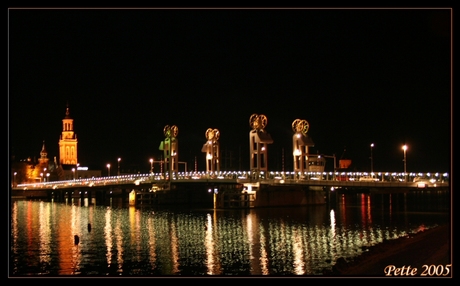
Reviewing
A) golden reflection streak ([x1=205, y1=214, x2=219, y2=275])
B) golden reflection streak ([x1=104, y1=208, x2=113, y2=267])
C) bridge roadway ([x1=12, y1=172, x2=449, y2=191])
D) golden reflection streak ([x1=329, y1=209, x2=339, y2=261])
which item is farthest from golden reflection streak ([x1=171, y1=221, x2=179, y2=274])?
bridge roadway ([x1=12, y1=172, x2=449, y2=191])

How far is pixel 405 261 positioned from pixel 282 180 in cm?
5860

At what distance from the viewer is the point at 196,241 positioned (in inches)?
2382

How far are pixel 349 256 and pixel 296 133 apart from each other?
193 feet

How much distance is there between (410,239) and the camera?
5200 cm

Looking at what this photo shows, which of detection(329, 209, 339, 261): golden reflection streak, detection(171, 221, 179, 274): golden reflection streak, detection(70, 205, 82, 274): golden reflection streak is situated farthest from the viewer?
detection(329, 209, 339, 261): golden reflection streak

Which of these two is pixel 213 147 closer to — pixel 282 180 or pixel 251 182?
pixel 251 182

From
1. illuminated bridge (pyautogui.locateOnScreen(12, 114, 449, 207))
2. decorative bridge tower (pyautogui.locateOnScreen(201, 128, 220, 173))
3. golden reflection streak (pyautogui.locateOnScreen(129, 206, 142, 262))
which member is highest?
decorative bridge tower (pyautogui.locateOnScreen(201, 128, 220, 173))

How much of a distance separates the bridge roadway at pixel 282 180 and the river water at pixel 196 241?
3796 mm

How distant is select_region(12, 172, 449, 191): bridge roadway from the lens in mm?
80062

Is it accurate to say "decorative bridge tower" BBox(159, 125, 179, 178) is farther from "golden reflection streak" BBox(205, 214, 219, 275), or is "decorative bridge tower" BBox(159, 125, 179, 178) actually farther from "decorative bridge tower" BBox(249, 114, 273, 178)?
"golden reflection streak" BBox(205, 214, 219, 275)

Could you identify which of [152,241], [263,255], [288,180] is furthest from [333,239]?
[288,180]

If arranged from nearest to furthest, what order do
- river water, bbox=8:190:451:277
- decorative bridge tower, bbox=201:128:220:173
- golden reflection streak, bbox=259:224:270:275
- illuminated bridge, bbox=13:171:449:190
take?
golden reflection streak, bbox=259:224:270:275, river water, bbox=8:190:451:277, illuminated bridge, bbox=13:171:449:190, decorative bridge tower, bbox=201:128:220:173

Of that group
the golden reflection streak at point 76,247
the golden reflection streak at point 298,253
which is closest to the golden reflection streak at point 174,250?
the golden reflection streak at point 76,247

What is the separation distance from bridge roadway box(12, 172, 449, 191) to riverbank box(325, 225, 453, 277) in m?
30.2
